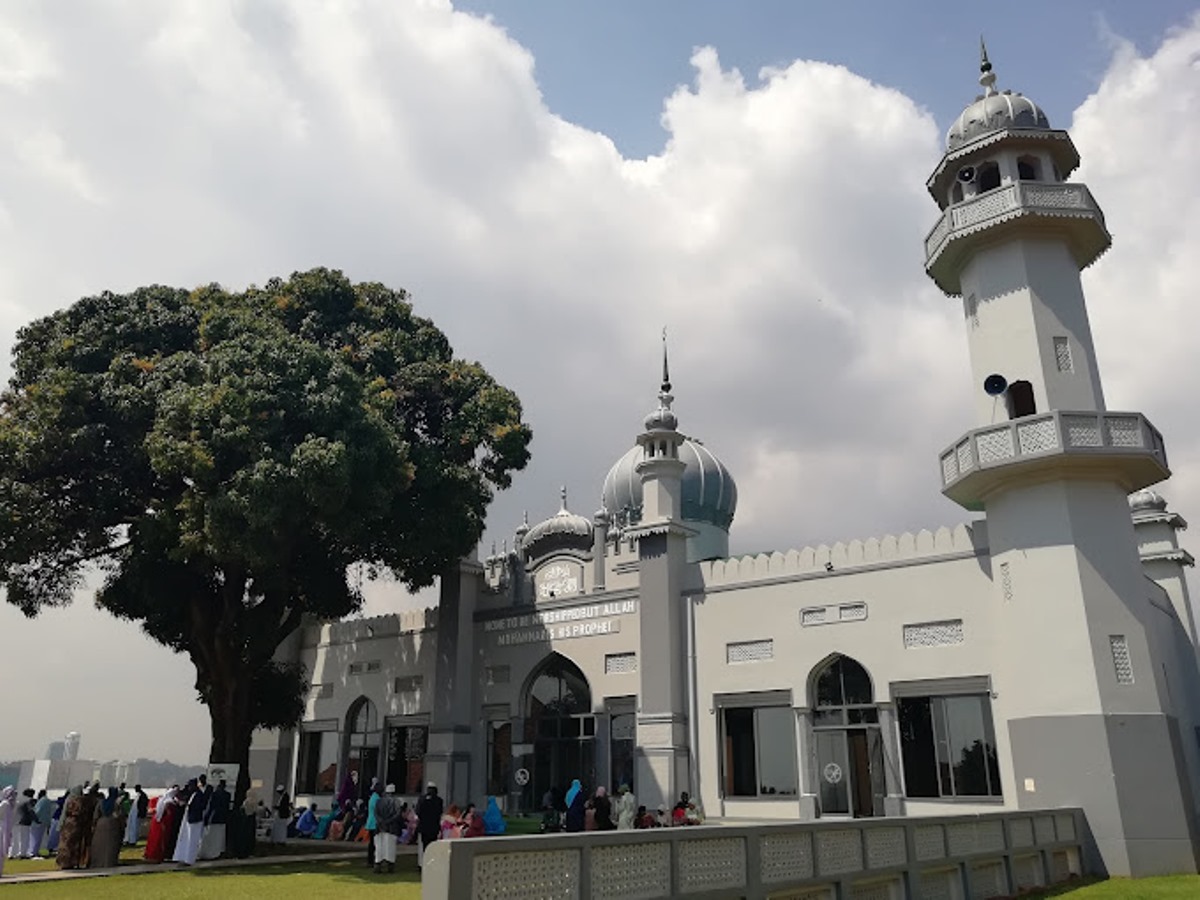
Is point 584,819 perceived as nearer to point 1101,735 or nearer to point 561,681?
point 561,681

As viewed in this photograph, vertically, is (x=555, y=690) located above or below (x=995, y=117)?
below

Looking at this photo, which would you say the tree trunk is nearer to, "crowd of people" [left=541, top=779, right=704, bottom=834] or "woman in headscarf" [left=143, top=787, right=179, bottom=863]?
"woman in headscarf" [left=143, top=787, right=179, bottom=863]

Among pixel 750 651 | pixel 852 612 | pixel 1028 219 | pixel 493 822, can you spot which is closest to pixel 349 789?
pixel 493 822

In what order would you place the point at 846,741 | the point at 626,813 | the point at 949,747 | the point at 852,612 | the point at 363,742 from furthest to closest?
the point at 363,742, the point at 852,612, the point at 846,741, the point at 949,747, the point at 626,813

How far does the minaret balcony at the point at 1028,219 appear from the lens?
696 inches

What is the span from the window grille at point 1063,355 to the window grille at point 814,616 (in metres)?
6.40

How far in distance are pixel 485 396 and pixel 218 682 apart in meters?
8.62

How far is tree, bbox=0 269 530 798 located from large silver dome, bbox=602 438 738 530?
5.81 m

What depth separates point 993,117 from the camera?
1909 centimetres

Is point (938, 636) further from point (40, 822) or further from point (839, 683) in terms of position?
point (40, 822)

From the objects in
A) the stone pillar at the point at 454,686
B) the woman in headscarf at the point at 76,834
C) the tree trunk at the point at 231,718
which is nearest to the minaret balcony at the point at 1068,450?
the stone pillar at the point at 454,686

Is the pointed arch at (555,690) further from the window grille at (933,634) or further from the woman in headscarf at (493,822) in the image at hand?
the window grille at (933,634)

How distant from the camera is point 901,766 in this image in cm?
1756

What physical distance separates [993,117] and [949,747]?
12.4 meters
